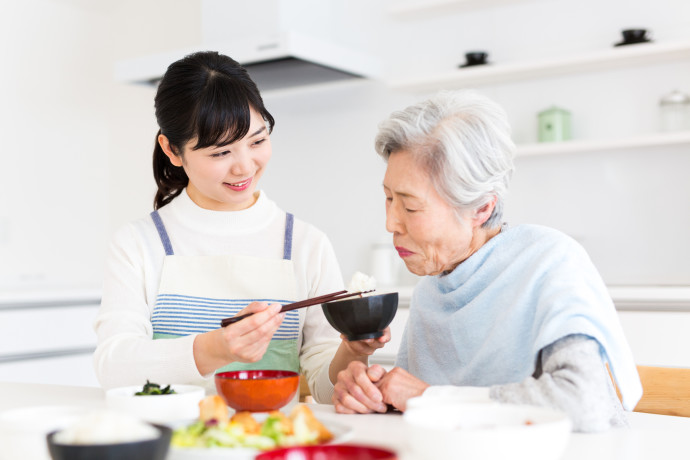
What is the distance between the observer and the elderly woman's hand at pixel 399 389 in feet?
4.19

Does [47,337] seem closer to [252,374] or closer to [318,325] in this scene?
[318,325]

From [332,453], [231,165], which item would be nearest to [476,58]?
[231,165]

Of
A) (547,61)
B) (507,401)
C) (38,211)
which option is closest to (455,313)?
(507,401)

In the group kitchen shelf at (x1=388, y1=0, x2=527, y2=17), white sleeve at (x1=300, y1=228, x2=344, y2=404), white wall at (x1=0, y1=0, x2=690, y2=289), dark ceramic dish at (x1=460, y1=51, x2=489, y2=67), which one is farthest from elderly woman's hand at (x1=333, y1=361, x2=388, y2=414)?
kitchen shelf at (x1=388, y1=0, x2=527, y2=17)

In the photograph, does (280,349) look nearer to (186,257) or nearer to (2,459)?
(186,257)

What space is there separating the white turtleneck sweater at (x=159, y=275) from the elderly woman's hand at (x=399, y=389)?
39cm

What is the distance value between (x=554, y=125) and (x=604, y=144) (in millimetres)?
268

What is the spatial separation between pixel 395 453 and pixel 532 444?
6.0 inches

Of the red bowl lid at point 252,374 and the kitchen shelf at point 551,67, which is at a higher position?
the kitchen shelf at point 551,67

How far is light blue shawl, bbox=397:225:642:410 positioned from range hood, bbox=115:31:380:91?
2.19 meters

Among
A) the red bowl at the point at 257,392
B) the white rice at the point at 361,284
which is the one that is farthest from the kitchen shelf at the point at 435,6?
the red bowl at the point at 257,392

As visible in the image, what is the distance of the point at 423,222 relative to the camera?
57.7 inches

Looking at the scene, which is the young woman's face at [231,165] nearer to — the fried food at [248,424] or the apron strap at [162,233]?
the apron strap at [162,233]

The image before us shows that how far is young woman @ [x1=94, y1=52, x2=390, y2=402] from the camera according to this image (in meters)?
1.68
